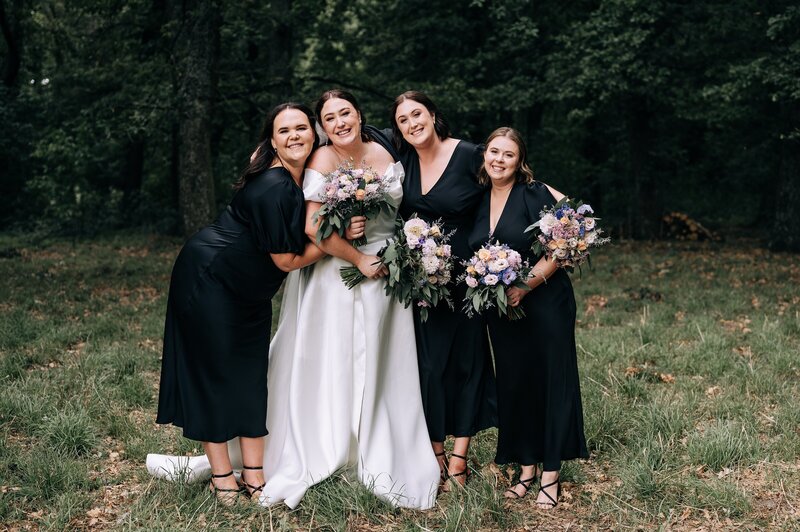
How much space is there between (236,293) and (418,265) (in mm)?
1081

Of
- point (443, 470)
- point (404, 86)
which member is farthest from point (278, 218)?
point (404, 86)

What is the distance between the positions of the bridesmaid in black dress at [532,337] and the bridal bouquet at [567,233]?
5.9 inches

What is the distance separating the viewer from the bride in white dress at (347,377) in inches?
178

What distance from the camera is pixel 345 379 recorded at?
181 inches

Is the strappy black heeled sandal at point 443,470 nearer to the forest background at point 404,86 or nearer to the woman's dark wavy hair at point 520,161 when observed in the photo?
the woman's dark wavy hair at point 520,161

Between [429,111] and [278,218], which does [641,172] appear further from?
[278,218]

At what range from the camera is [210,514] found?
4.25 m

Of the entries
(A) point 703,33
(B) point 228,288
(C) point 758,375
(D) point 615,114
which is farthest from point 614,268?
(B) point 228,288

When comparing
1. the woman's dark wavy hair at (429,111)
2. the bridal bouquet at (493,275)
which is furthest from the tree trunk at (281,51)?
the bridal bouquet at (493,275)

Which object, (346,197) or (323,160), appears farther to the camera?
(323,160)

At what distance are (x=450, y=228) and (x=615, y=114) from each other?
19.1 metres

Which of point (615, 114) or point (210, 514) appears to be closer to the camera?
point (210, 514)

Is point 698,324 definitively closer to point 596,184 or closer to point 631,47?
point 631,47

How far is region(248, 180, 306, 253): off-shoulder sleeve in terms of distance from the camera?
13.8 feet
